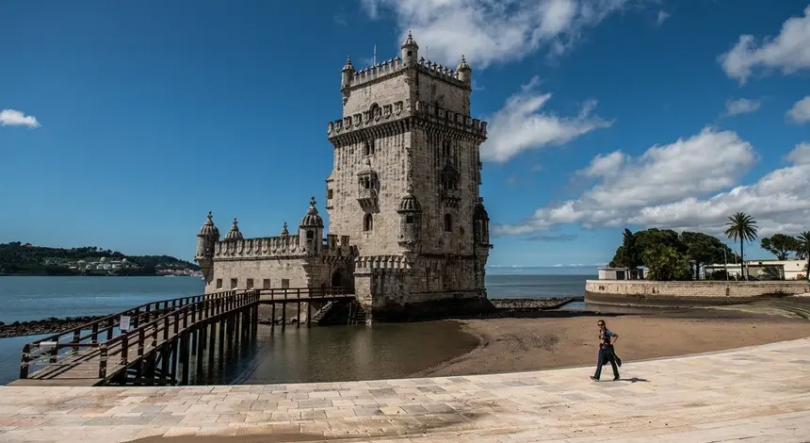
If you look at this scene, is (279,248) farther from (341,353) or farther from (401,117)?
(341,353)

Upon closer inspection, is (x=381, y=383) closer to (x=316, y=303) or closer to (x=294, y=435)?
(x=294, y=435)

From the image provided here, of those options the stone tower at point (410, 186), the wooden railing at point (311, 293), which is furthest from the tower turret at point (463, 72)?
the wooden railing at point (311, 293)

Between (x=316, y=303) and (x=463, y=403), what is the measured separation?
83.2 ft

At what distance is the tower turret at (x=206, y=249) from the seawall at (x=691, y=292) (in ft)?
147

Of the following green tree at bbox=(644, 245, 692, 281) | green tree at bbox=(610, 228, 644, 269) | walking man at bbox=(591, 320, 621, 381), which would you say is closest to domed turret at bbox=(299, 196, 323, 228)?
walking man at bbox=(591, 320, 621, 381)

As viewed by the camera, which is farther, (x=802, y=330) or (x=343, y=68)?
(x=343, y=68)

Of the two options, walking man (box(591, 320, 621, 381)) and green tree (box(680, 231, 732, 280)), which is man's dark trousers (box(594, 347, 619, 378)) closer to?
walking man (box(591, 320, 621, 381))

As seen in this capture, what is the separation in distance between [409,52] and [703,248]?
237 feet

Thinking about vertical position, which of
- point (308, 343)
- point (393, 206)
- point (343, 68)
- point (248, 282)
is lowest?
point (308, 343)

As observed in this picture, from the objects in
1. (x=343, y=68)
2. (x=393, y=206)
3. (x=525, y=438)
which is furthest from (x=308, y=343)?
(x=343, y=68)

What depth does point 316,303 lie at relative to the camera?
113ft

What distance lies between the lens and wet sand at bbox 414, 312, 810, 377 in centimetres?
1942

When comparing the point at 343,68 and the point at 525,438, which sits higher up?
the point at 343,68

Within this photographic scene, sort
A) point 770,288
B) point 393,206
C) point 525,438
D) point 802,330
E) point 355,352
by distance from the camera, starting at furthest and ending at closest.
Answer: point 770,288 < point 393,206 < point 802,330 < point 355,352 < point 525,438
